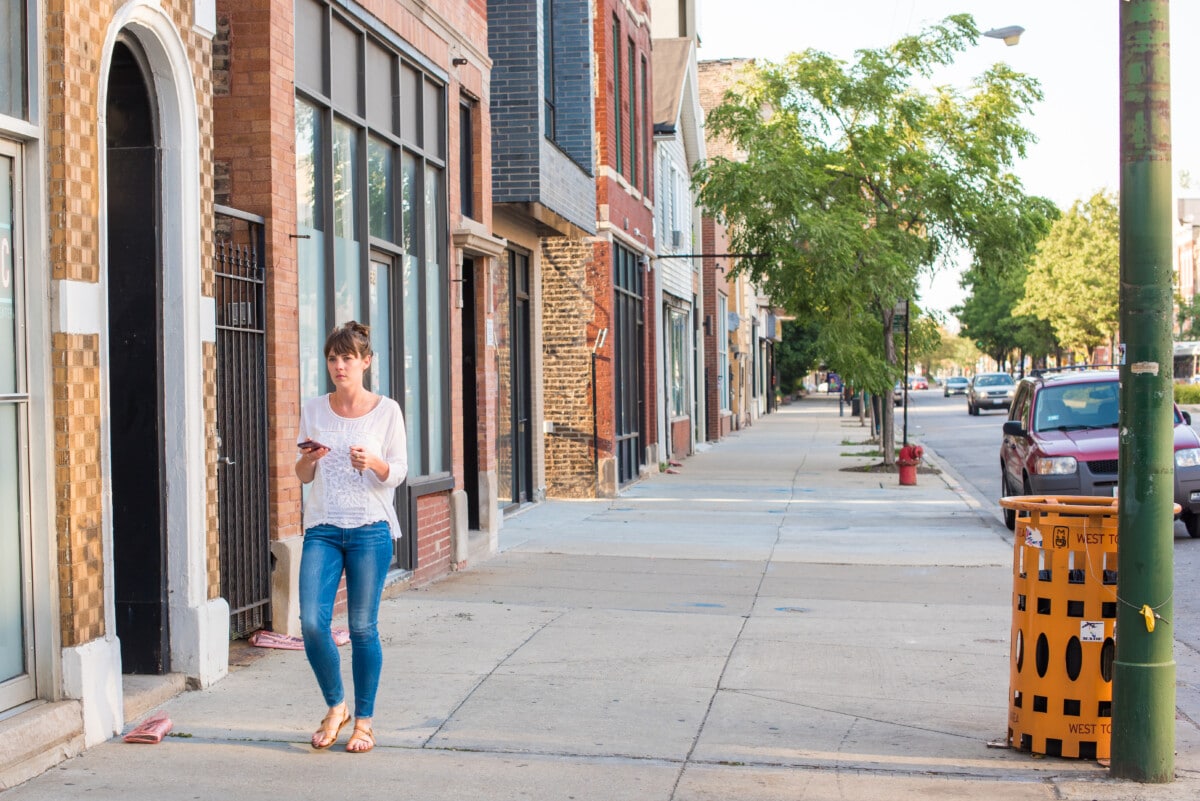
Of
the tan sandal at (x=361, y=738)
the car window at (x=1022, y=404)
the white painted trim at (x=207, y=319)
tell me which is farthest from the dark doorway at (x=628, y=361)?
the tan sandal at (x=361, y=738)

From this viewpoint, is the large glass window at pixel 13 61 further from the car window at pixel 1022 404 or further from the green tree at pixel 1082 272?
the green tree at pixel 1082 272

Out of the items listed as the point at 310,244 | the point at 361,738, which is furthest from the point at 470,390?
the point at 361,738

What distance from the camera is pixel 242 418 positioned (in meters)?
7.92

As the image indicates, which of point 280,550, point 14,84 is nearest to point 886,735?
point 280,550

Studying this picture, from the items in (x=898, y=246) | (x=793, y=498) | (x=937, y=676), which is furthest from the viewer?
(x=898, y=246)

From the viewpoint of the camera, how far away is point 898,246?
23422mm

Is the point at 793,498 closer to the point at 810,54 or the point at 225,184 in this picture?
the point at 810,54

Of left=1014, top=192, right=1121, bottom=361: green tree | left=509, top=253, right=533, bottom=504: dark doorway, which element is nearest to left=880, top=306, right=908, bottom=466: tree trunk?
left=509, top=253, right=533, bottom=504: dark doorway

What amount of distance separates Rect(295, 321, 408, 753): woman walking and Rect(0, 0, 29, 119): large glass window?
4.99ft

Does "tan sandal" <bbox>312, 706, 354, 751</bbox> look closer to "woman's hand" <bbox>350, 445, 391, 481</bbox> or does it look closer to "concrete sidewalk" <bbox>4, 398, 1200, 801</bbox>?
"concrete sidewalk" <bbox>4, 398, 1200, 801</bbox>

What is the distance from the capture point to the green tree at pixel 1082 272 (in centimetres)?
6700

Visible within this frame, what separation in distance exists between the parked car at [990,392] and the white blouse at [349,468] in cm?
4824

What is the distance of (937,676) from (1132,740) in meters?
2.23

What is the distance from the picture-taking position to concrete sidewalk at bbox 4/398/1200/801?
5.49m
